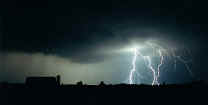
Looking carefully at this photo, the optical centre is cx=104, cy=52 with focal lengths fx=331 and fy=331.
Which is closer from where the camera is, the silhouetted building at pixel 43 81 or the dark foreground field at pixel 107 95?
the dark foreground field at pixel 107 95

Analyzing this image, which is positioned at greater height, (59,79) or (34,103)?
(59,79)

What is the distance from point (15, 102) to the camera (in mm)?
29641

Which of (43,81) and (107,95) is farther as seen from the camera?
(43,81)

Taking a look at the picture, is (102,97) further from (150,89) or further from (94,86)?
(150,89)

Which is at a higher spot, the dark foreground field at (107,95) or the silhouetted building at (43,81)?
the silhouetted building at (43,81)

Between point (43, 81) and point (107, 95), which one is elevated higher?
point (43, 81)

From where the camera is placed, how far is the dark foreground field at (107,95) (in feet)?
95.2

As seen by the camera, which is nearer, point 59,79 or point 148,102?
point 148,102

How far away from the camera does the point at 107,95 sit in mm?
29625

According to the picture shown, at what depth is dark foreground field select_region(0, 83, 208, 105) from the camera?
2902 cm

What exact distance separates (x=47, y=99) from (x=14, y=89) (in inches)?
131

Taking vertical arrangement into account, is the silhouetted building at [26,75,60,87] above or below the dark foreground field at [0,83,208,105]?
above

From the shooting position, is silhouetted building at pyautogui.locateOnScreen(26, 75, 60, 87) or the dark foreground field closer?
the dark foreground field

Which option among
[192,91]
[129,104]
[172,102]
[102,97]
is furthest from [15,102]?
[192,91]
